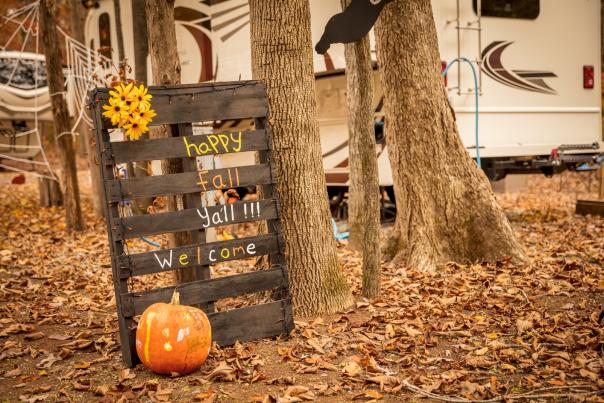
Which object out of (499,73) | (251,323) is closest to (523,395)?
(251,323)

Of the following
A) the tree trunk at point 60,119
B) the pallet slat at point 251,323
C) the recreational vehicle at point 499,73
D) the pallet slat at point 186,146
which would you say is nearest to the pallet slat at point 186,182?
the pallet slat at point 186,146

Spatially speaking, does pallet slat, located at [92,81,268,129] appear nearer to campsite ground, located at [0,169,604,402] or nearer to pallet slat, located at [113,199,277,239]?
pallet slat, located at [113,199,277,239]

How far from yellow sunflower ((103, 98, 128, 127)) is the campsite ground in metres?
1.59

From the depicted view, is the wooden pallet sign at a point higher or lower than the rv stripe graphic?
lower

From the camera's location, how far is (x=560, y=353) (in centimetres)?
398

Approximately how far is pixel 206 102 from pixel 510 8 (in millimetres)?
6437

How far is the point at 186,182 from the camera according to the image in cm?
427

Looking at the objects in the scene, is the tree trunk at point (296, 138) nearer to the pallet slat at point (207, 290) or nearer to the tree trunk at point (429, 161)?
the pallet slat at point (207, 290)

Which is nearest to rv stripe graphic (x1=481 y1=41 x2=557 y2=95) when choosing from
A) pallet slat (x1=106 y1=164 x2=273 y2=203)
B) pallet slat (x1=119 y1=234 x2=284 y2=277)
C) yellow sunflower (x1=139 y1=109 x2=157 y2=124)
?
pallet slat (x1=106 y1=164 x2=273 y2=203)

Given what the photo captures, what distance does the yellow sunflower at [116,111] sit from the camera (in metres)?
4.04

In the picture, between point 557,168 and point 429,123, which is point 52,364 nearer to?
point 429,123

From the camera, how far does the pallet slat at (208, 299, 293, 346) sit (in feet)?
14.5

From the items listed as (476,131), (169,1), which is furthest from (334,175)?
(169,1)

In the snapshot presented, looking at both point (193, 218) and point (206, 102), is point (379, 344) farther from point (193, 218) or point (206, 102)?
point (206, 102)
